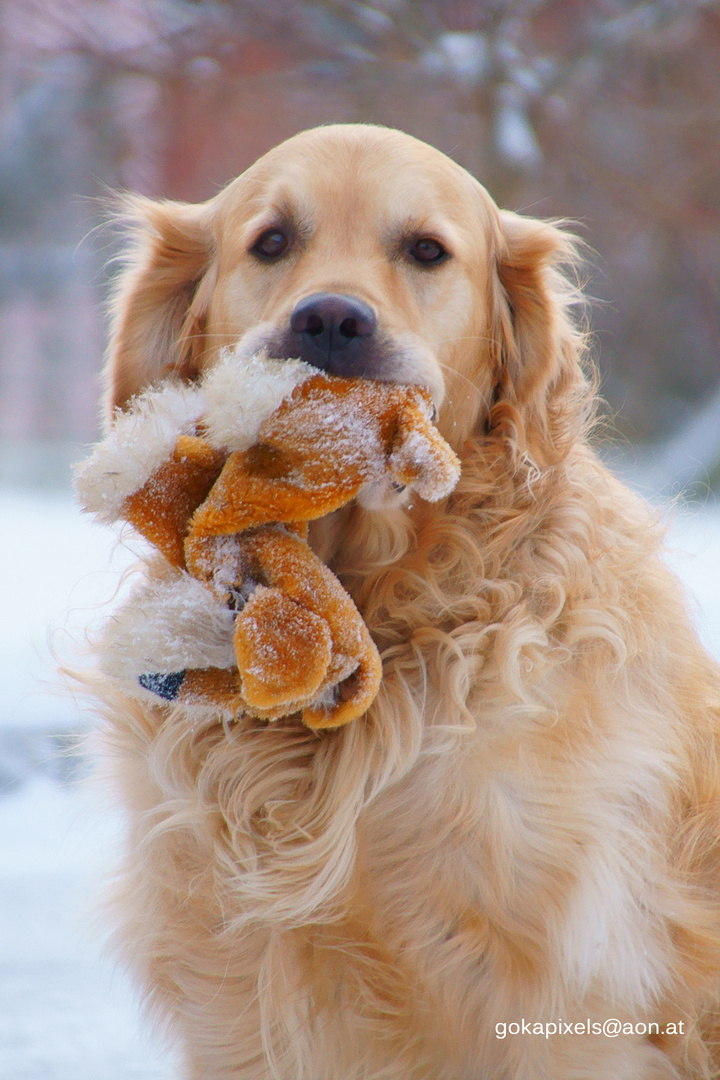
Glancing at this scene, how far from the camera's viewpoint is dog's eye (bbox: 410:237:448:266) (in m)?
0.88

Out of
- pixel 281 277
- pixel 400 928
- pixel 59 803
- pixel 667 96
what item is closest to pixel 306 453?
pixel 281 277

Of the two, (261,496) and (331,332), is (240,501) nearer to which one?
(261,496)

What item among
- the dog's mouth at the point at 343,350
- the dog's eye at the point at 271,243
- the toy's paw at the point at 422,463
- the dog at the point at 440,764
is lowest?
the dog at the point at 440,764

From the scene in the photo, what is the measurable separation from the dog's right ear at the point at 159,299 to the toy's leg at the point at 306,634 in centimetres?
38

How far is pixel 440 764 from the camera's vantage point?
2.56ft

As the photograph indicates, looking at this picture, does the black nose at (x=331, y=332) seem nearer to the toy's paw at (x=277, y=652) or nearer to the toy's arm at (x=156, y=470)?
the toy's arm at (x=156, y=470)

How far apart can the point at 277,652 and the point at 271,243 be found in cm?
46

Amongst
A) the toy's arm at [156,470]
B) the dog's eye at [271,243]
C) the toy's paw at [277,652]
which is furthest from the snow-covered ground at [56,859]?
the dog's eye at [271,243]

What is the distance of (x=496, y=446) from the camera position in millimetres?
910

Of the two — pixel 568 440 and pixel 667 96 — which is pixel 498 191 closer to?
pixel 667 96

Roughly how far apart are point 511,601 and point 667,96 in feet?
8.46

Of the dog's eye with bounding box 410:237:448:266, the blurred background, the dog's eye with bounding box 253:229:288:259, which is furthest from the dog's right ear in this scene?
the blurred background

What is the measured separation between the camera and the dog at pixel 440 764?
0.74 meters

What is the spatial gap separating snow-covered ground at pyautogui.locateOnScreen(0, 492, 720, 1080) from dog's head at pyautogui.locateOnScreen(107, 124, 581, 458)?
0.22 metres
